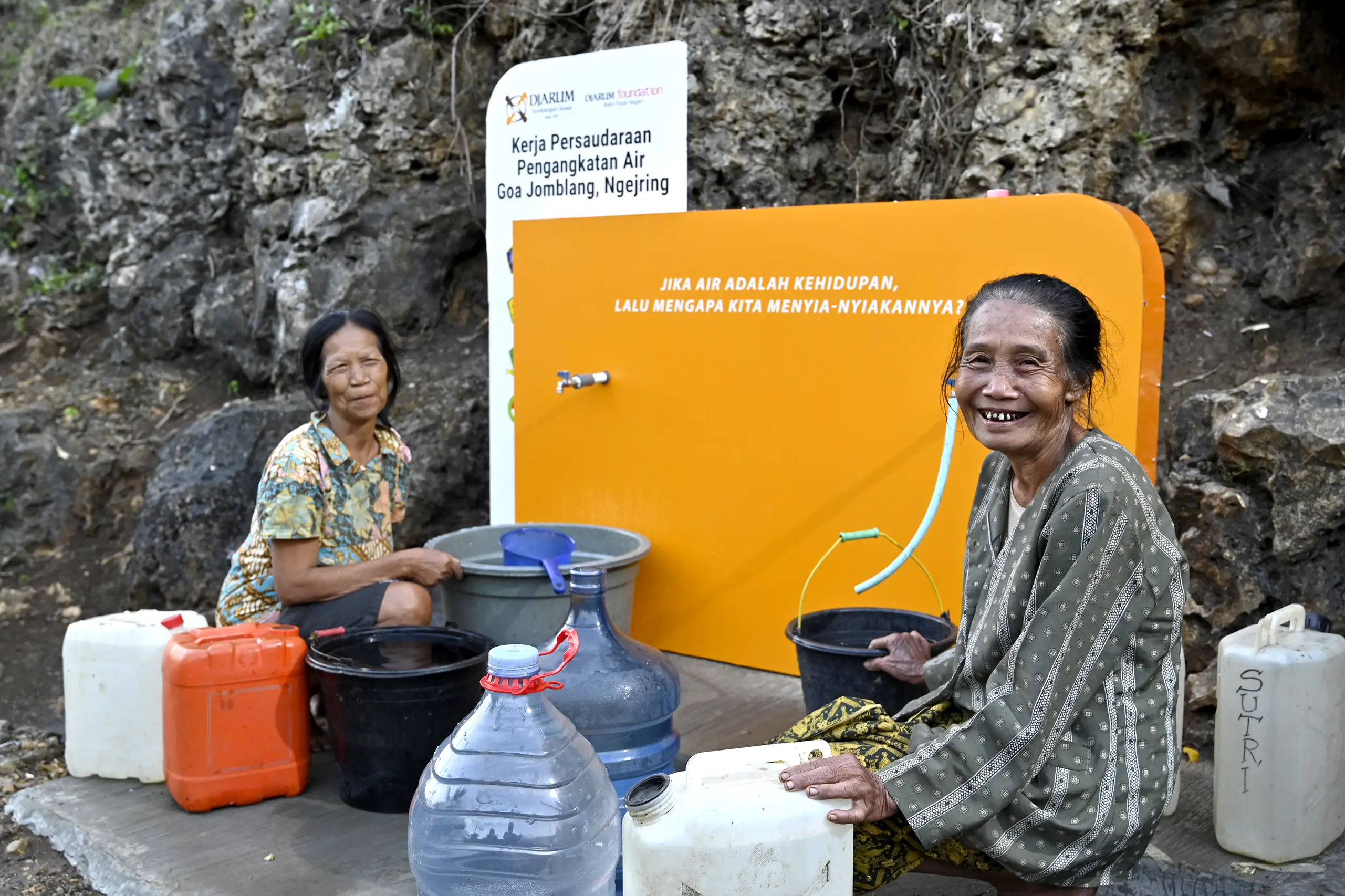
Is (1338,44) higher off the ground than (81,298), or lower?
higher

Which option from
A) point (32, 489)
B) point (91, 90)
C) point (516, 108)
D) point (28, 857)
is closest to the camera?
point (28, 857)

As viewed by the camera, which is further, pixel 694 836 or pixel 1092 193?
Result: pixel 1092 193

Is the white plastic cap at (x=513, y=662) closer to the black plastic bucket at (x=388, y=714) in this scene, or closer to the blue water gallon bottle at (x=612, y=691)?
the blue water gallon bottle at (x=612, y=691)

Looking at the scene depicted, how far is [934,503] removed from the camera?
4172 millimetres

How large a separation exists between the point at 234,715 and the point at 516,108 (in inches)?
134

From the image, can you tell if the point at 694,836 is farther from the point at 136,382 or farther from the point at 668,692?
the point at 136,382

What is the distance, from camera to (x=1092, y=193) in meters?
5.37

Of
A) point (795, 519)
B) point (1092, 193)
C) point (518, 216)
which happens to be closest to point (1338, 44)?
point (1092, 193)

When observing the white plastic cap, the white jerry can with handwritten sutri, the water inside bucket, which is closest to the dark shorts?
the water inside bucket

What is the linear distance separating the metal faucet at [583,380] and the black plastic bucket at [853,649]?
166 cm

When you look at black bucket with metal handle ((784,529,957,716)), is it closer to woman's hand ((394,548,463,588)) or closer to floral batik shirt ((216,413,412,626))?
woman's hand ((394,548,463,588))

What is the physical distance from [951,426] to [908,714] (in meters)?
1.62

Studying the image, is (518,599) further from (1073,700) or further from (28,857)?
(1073,700)

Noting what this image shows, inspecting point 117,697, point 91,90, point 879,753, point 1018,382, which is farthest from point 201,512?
point 1018,382
